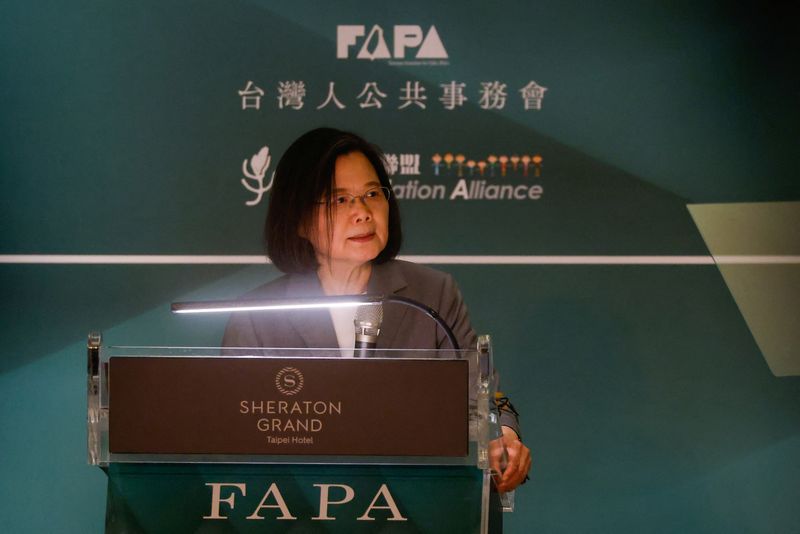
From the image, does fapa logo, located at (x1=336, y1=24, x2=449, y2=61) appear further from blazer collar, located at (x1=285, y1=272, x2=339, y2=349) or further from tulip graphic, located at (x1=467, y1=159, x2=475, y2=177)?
blazer collar, located at (x1=285, y1=272, x2=339, y2=349)

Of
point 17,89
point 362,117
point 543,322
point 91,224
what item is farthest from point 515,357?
point 17,89

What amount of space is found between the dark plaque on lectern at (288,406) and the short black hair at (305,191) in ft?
3.68

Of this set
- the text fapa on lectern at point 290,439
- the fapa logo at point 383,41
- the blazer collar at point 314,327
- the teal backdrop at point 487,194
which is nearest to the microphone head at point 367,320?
the text fapa on lectern at point 290,439

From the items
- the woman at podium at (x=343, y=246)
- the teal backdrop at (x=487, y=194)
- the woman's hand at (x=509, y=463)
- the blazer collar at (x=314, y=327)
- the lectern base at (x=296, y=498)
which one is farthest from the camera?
the teal backdrop at (x=487, y=194)

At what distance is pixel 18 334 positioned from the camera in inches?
135

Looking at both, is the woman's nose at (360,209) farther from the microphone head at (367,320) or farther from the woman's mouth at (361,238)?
the microphone head at (367,320)

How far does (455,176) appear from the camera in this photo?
3420mm

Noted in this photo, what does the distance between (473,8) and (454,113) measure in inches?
14.2

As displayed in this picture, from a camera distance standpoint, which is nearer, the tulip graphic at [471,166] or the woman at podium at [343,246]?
the woman at podium at [343,246]

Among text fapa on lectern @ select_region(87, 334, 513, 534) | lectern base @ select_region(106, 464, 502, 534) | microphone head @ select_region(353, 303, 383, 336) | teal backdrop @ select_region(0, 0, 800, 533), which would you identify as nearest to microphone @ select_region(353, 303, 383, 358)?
microphone head @ select_region(353, 303, 383, 336)

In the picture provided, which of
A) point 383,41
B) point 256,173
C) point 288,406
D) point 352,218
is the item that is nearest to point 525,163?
point 383,41

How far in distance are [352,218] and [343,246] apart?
0.08 meters

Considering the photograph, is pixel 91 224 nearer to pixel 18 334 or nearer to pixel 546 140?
pixel 18 334

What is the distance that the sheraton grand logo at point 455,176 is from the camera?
3.42 meters
